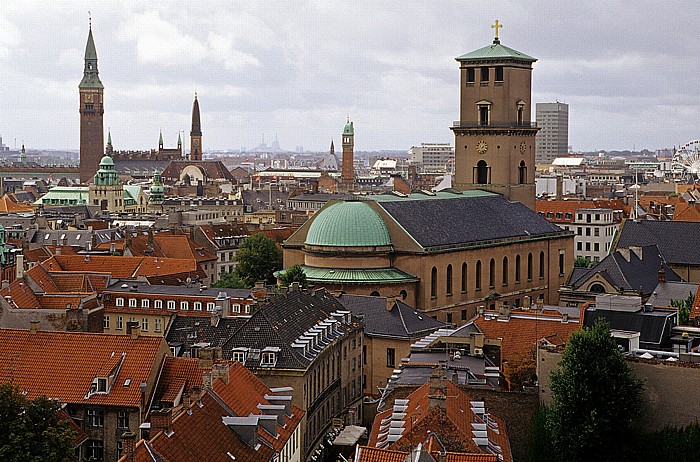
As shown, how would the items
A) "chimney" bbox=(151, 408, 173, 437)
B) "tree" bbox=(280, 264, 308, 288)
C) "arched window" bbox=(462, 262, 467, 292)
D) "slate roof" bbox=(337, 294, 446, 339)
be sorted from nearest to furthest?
"chimney" bbox=(151, 408, 173, 437), "slate roof" bbox=(337, 294, 446, 339), "tree" bbox=(280, 264, 308, 288), "arched window" bbox=(462, 262, 467, 292)

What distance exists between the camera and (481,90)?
13362 cm

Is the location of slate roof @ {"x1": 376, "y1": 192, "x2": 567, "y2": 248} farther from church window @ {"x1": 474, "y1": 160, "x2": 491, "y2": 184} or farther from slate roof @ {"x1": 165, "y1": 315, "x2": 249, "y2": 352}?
slate roof @ {"x1": 165, "y1": 315, "x2": 249, "y2": 352}

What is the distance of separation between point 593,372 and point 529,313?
27380 millimetres

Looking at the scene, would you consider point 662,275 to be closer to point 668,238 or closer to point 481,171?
point 668,238

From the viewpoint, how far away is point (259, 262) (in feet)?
404

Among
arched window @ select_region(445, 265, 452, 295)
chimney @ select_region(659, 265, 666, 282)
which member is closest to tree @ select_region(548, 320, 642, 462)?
chimney @ select_region(659, 265, 666, 282)

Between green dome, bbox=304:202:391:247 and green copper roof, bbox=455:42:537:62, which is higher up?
green copper roof, bbox=455:42:537:62

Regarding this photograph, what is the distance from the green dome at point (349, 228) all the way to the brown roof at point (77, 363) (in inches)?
1797

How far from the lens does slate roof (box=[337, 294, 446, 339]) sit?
275ft

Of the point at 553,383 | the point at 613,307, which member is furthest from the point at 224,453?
the point at 613,307

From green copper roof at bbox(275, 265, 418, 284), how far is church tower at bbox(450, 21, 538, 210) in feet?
106

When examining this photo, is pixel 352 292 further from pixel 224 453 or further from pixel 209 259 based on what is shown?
pixel 224 453

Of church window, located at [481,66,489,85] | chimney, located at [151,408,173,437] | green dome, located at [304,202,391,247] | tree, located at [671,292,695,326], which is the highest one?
church window, located at [481,66,489,85]

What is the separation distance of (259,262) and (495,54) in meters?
34.6
